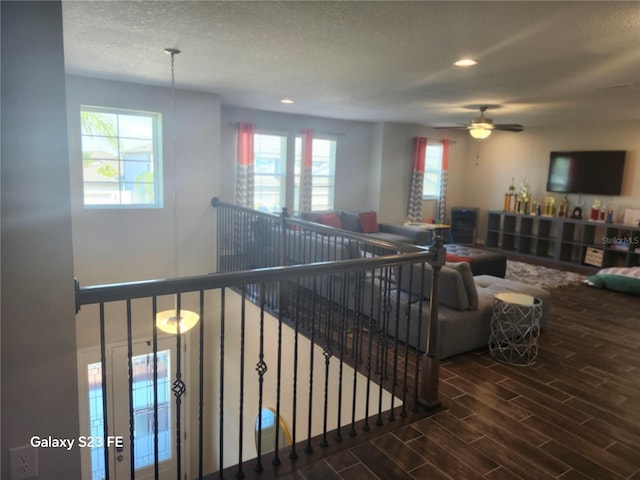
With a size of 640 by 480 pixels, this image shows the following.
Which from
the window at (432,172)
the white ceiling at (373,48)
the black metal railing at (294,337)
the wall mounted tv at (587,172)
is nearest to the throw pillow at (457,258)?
the black metal railing at (294,337)

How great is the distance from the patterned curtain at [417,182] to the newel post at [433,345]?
6.78 m

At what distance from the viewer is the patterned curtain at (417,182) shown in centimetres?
924

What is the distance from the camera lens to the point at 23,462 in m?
1.50

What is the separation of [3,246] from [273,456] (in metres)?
1.63

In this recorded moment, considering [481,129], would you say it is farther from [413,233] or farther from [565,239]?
[565,239]

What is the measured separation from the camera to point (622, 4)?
255 centimetres

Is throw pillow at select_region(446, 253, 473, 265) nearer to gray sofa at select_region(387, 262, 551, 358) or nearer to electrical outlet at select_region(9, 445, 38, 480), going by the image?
gray sofa at select_region(387, 262, 551, 358)

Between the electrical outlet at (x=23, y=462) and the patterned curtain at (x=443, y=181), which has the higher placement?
the patterned curtain at (x=443, y=181)

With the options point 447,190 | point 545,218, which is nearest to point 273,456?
point 545,218

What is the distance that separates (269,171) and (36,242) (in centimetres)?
662

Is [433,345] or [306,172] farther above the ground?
[306,172]

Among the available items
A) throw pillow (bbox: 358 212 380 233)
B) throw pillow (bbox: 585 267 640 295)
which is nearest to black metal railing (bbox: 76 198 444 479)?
throw pillow (bbox: 358 212 380 233)

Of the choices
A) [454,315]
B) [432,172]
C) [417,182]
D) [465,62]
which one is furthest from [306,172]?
[454,315]

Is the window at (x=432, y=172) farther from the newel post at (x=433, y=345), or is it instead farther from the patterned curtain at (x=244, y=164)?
the newel post at (x=433, y=345)
